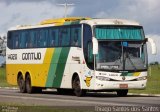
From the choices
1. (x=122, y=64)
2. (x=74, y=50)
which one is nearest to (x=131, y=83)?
(x=122, y=64)

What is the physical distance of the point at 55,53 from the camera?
3766 centimetres

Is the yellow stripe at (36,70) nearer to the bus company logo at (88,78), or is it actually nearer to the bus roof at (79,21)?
the bus roof at (79,21)

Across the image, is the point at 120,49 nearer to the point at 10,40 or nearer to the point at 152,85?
the point at 10,40

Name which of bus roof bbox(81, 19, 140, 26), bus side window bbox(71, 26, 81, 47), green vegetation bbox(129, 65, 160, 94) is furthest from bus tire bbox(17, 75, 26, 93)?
bus roof bbox(81, 19, 140, 26)

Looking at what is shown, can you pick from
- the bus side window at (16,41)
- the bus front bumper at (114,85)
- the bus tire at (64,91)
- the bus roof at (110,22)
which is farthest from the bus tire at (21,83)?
the bus front bumper at (114,85)

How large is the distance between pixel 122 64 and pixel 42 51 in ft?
23.1

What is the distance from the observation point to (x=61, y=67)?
1468 inches

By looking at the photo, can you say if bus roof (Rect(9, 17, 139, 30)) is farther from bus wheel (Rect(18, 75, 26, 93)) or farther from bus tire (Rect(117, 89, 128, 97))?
bus tire (Rect(117, 89, 128, 97))

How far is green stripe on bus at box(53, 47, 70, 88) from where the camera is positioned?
120ft

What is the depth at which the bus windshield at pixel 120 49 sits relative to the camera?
33.3 meters

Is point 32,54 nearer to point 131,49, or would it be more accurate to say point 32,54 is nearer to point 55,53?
point 55,53

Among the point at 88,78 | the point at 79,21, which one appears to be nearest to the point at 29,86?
the point at 79,21

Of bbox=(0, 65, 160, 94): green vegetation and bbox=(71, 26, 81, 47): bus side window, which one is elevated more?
bbox=(71, 26, 81, 47): bus side window

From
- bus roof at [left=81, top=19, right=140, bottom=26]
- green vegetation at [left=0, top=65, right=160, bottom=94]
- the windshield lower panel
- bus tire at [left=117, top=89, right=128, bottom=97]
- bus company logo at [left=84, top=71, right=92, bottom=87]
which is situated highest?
bus roof at [left=81, top=19, right=140, bottom=26]
